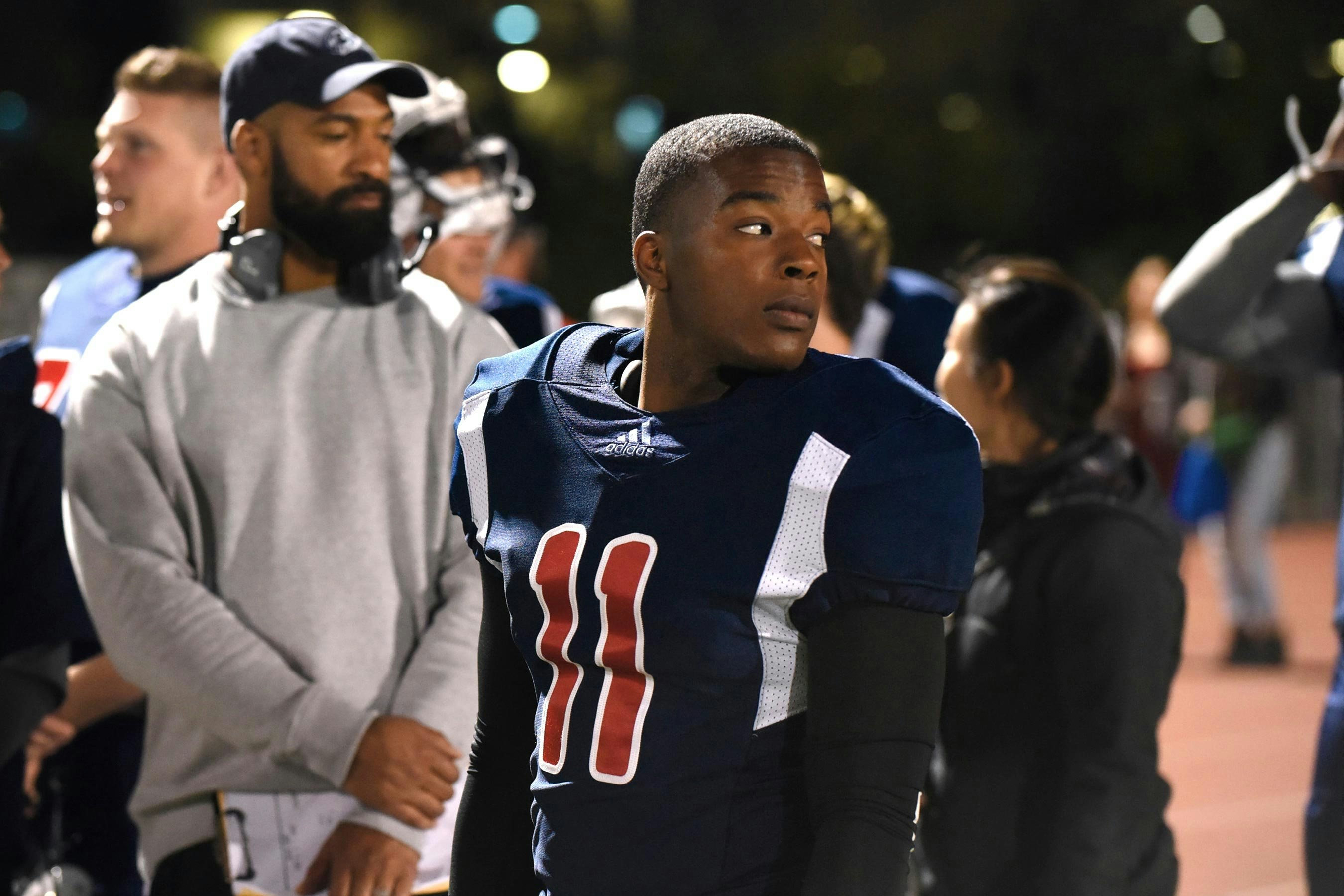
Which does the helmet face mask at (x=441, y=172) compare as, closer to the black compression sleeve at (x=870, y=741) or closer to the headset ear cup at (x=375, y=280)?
the headset ear cup at (x=375, y=280)

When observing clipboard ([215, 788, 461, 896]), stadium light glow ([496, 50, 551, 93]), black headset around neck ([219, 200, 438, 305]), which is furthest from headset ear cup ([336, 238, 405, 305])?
stadium light glow ([496, 50, 551, 93])

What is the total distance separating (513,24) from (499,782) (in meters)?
15.8

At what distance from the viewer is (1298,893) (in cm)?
575

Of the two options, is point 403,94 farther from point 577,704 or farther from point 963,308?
point 577,704

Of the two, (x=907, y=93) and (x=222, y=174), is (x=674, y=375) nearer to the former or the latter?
(x=222, y=174)

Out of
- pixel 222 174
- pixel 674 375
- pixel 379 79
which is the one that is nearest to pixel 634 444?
pixel 674 375

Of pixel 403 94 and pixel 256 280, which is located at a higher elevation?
pixel 403 94

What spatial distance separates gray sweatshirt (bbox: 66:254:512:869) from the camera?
2.66 metres

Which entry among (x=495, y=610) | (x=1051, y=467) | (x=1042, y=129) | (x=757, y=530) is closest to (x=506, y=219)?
(x=1051, y=467)

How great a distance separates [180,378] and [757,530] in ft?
4.58

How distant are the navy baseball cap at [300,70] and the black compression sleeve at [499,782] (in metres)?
1.22

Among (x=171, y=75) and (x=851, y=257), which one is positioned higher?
(x=171, y=75)

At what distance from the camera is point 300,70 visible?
2900mm

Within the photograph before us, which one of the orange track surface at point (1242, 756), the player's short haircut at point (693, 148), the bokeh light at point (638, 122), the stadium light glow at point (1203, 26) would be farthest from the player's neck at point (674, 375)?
the stadium light glow at point (1203, 26)
